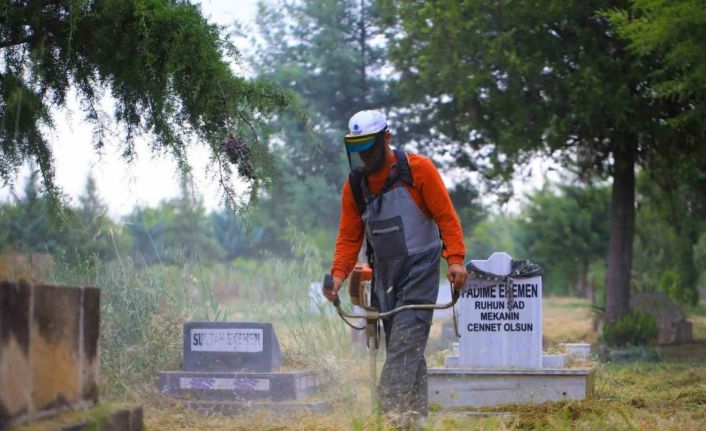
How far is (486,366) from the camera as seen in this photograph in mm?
8758

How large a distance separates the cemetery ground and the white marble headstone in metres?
0.63

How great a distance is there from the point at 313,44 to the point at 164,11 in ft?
45.5

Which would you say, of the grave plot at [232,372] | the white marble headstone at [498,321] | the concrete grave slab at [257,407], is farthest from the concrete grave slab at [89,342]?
the white marble headstone at [498,321]

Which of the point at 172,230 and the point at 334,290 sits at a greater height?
the point at 172,230

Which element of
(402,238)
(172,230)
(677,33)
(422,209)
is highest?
(172,230)

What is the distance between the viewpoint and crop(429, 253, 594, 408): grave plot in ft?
28.0

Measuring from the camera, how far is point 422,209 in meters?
6.80

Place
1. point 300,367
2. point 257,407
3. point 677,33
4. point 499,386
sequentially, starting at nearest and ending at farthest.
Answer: point 257,407 < point 499,386 < point 300,367 < point 677,33

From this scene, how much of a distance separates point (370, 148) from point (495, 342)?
2762 millimetres

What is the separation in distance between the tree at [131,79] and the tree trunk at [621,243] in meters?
10.4

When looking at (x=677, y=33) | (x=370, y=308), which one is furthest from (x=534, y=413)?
(x=677, y=33)

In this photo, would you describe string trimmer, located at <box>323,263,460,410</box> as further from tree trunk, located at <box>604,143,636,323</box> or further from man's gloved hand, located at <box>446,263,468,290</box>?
tree trunk, located at <box>604,143,636,323</box>

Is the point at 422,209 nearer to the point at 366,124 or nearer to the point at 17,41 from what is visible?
the point at 366,124

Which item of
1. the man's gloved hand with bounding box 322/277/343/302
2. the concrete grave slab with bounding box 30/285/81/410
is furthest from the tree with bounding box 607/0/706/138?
the concrete grave slab with bounding box 30/285/81/410
